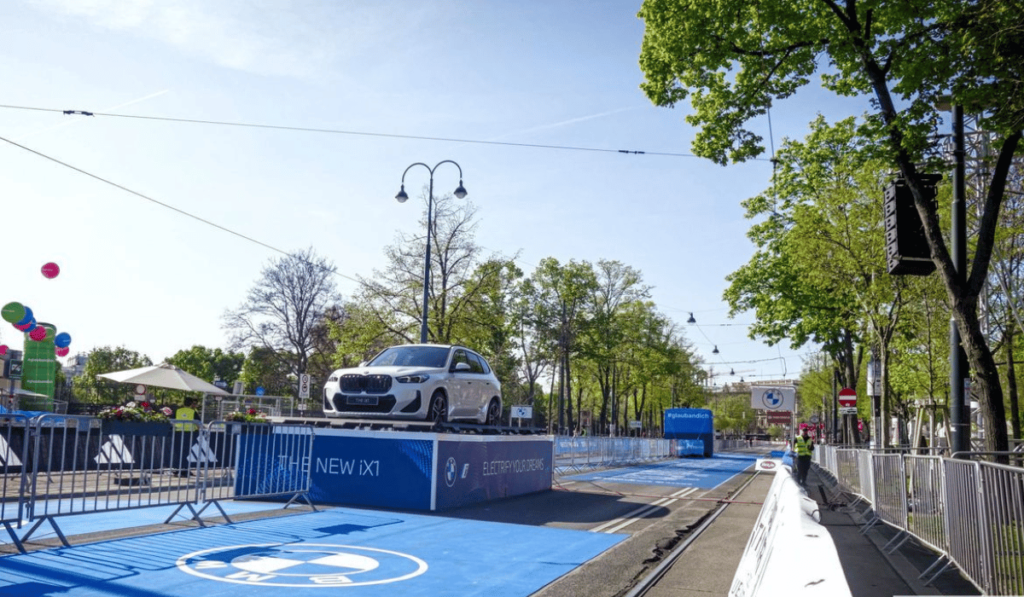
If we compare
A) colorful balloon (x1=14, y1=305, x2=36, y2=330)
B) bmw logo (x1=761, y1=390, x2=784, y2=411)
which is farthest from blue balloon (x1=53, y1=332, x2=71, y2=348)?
bmw logo (x1=761, y1=390, x2=784, y2=411)

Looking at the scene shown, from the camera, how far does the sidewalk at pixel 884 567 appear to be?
8336 mm

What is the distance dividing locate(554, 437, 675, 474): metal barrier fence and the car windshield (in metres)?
12.6

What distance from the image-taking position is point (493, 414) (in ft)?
58.6

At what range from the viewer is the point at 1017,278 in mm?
22234

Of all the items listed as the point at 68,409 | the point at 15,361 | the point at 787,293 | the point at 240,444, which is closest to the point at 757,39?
the point at 240,444

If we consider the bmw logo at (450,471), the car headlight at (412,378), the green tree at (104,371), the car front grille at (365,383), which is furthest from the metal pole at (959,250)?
the green tree at (104,371)

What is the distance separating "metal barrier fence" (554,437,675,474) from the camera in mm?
31672

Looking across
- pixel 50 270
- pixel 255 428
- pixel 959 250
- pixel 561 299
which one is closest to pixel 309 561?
pixel 255 428

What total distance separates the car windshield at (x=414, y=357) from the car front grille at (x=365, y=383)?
83cm

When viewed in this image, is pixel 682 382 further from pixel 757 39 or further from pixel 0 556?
pixel 0 556

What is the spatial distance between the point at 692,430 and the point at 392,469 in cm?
4277

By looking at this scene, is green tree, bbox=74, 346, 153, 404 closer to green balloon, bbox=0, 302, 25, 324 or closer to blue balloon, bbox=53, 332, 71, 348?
blue balloon, bbox=53, 332, 71, 348

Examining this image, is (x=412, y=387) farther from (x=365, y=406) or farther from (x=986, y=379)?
(x=986, y=379)

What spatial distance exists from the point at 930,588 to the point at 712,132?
919 centimetres
